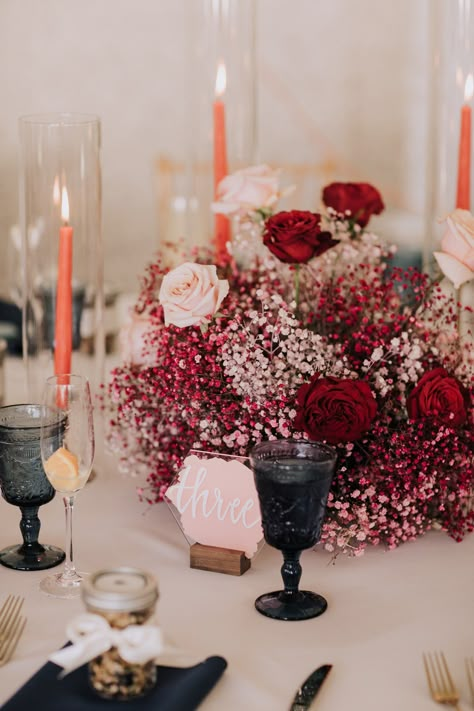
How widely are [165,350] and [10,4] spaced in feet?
12.8

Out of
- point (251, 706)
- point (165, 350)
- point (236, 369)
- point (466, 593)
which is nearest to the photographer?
point (251, 706)

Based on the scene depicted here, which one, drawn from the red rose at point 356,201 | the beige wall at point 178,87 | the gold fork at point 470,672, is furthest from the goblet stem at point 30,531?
the beige wall at point 178,87

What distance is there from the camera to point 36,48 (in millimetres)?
4855

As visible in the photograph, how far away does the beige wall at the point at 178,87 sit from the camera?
4844 mm

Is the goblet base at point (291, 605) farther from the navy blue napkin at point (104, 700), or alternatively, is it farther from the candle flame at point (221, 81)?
the candle flame at point (221, 81)

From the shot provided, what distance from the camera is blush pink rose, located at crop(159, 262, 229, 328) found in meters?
1.37

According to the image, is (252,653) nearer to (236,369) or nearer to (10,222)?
(236,369)

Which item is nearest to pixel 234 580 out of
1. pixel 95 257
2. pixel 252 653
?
pixel 252 653

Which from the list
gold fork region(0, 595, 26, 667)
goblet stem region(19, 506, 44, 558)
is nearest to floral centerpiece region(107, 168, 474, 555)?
goblet stem region(19, 506, 44, 558)

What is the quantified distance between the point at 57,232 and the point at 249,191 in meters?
0.34

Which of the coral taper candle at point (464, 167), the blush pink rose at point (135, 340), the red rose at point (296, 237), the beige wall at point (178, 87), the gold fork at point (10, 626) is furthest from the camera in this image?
the beige wall at point (178, 87)

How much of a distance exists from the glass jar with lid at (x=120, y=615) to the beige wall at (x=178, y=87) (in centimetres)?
403

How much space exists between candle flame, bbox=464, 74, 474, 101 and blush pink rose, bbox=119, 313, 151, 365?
75 centimetres

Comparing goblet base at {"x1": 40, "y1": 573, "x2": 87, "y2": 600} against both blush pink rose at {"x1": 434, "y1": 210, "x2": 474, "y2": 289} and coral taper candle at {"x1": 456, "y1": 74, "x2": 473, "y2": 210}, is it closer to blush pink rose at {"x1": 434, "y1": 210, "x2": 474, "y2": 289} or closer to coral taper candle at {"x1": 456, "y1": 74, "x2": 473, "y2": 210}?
blush pink rose at {"x1": 434, "y1": 210, "x2": 474, "y2": 289}
